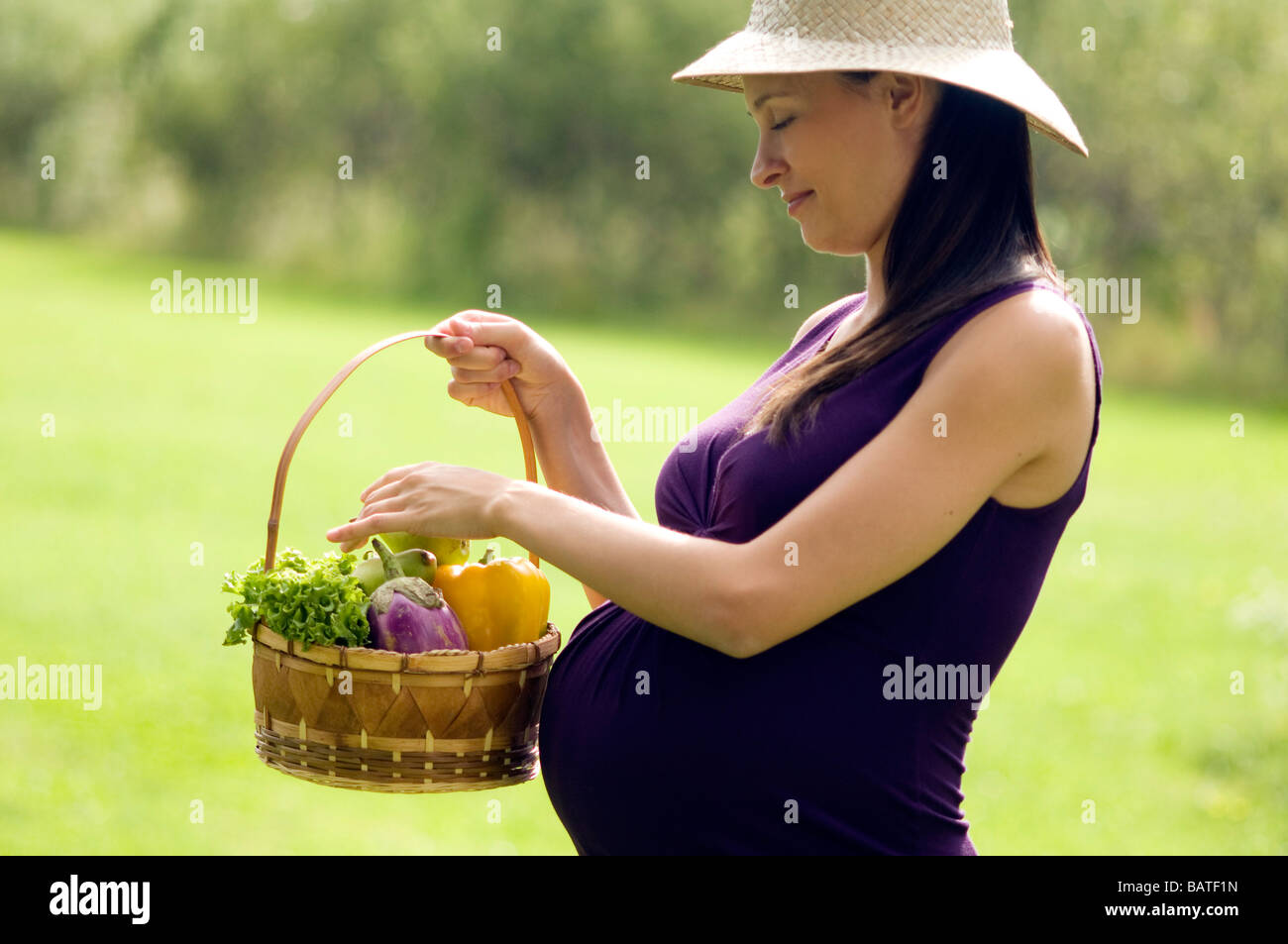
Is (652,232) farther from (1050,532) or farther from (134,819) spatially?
(1050,532)

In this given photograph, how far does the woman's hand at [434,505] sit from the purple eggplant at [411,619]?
0.09 metres

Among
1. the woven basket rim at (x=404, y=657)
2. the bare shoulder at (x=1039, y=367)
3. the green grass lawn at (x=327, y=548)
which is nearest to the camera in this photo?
the bare shoulder at (x=1039, y=367)

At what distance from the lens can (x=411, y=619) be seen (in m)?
1.99

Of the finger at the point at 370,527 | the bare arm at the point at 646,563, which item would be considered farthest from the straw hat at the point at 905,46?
A: the finger at the point at 370,527

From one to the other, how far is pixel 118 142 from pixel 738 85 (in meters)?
22.4

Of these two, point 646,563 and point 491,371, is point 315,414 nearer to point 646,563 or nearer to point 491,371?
point 491,371

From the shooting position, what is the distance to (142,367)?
14.5m

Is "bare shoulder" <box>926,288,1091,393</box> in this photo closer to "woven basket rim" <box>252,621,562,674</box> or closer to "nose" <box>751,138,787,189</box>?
"nose" <box>751,138,787,189</box>

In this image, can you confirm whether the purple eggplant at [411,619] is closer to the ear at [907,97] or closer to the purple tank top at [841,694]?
the purple tank top at [841,694]

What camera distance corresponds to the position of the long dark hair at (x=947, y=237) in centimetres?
193

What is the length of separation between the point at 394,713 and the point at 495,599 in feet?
0.81
